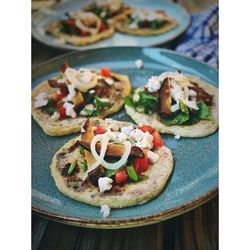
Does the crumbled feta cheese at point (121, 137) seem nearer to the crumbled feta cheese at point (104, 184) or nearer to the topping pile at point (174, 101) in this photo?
the crumbled feta cheese at point (104, 184)

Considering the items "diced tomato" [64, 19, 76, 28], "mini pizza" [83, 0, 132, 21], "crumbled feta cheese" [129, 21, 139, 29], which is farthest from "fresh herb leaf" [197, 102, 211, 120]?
"mini pizza" [83, 0, 132, 21]

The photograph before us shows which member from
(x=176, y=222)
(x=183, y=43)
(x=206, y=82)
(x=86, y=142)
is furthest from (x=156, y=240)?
(x=183, y=43)

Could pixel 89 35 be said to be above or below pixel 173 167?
below

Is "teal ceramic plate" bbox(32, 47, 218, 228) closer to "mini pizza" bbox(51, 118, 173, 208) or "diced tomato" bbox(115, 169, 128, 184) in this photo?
"mini pizza" bbox(51, 118, 173, 208)

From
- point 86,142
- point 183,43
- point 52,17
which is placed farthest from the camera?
point 52,17

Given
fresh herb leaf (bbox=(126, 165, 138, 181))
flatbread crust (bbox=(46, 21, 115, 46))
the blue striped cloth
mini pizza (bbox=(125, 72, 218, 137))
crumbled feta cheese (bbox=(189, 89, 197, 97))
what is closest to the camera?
fresh herb leaf (bbox=(126, 165, 138, 181))

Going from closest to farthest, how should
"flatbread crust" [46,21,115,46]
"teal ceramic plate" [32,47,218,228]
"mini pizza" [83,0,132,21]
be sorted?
"teal ceramic plate" [32,47,218,228]
"flatbread crust" [46,21,115,46]
"mini pizza" [83,0,132,21]

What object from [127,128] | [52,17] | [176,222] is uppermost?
[127,128]

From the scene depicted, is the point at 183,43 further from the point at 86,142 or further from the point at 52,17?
the point at 86,142
